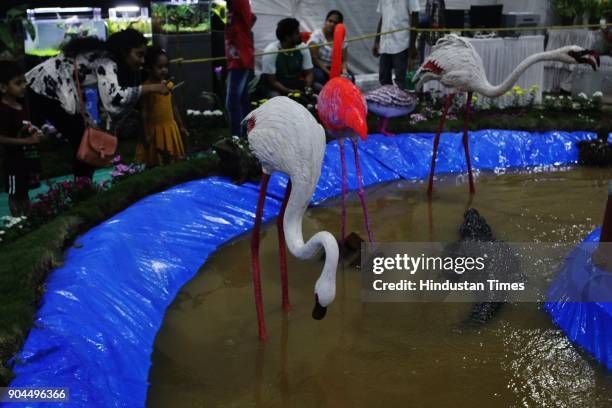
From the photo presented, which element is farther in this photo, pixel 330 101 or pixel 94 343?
pixel 330 101

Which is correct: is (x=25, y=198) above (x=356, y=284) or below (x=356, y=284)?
above

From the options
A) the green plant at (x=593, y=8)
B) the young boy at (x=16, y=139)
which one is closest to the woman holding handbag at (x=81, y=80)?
the young boy at (x=16, y=139)

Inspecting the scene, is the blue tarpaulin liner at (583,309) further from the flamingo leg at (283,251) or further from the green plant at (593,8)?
the green plant at (593,8)

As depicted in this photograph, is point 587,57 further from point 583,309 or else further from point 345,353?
point 345,353

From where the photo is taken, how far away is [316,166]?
3.45 meters

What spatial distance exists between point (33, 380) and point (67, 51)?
2660 mm

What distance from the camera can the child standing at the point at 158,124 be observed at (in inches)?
218

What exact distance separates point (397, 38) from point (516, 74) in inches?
113

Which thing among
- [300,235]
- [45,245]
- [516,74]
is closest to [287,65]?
[516,74]

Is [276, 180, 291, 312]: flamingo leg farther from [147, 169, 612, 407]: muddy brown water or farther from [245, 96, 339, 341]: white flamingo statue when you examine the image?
[245, 96, 339, 341]: white flamingo statue

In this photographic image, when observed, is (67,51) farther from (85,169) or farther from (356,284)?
(356,284)

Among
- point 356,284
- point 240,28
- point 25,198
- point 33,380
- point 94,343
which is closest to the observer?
point 33,380

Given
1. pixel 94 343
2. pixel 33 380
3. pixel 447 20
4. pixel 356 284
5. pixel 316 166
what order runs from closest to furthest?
pixel 33 380 < pixel 94 343 < pixel 316 166 < pixel 356 284 < pixel 447 20

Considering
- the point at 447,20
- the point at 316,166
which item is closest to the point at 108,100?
the point at 316,166
